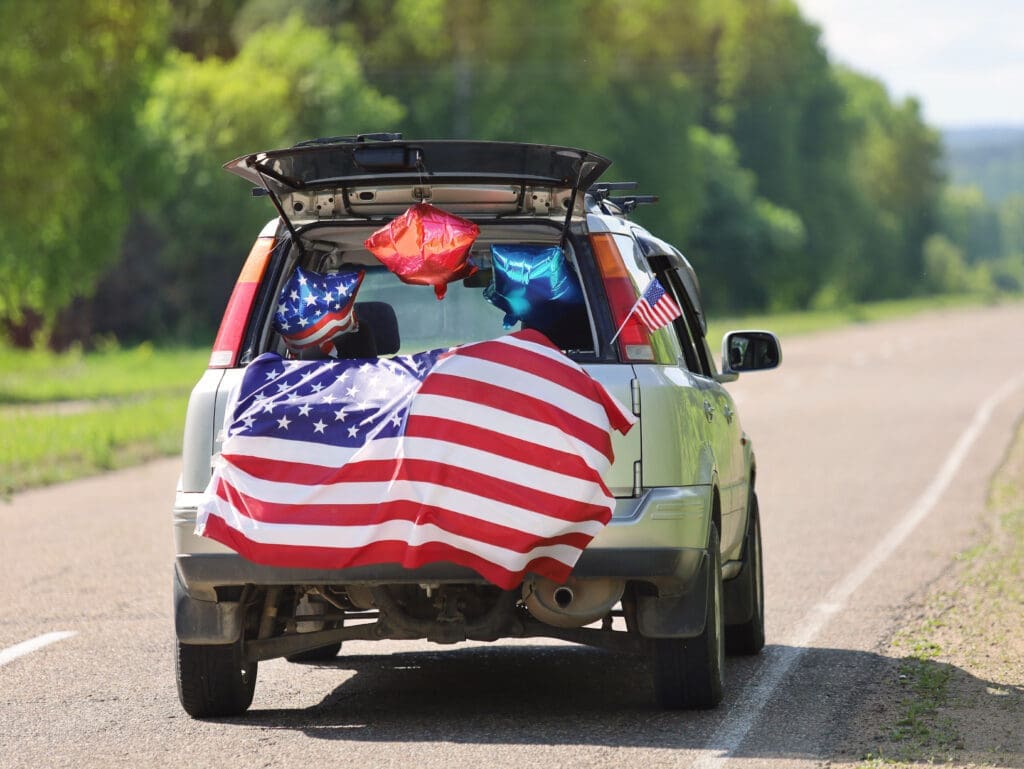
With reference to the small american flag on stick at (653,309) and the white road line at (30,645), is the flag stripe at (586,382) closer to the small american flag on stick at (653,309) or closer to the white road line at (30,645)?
the small american flag on stick at (653,309)

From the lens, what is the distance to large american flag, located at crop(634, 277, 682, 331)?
22.1 feet

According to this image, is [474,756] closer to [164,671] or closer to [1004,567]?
[164,671]

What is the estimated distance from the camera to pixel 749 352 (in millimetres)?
8656

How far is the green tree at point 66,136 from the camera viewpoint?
97.8 ft

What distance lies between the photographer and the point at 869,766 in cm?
611

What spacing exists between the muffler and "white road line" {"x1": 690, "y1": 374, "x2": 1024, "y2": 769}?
0.58 m

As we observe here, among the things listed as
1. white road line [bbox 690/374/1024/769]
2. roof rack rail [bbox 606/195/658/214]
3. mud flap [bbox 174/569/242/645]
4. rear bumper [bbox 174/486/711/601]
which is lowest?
white road line [bbox 690/374/1024/769]

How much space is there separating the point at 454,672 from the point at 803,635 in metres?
1.90

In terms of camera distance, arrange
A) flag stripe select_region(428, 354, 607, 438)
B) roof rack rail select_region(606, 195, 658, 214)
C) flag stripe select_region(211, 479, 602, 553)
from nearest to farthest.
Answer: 1. flag stripe select_region(211, 479, 602, 553)
2. flag stripe select_region(428, 354, 607, 438)
3. roof rack rail select_region(606, 195, 658, 214)

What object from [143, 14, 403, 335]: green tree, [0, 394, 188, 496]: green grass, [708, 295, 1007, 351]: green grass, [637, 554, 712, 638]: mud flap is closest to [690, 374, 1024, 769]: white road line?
[637, 554, 712, 638]: mud flap

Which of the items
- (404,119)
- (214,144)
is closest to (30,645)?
(214,144)

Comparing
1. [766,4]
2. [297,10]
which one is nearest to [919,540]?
[297,10]

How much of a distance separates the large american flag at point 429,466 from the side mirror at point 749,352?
2276mm

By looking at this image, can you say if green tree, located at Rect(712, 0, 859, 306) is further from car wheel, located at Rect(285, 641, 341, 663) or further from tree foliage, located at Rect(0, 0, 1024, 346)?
car wheel, located at Rect(285, 641, 341, 663)
